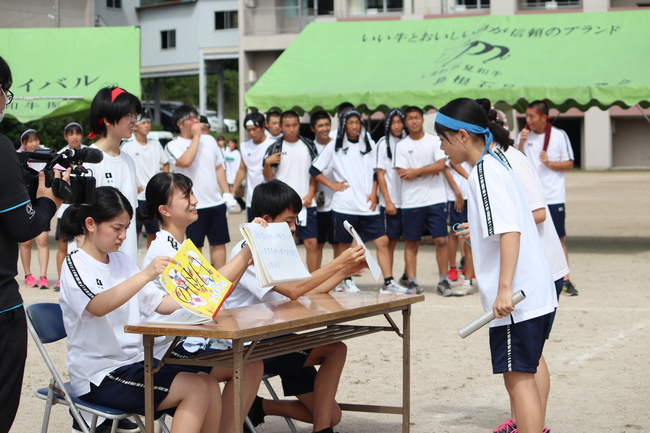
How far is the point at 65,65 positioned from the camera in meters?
13.6

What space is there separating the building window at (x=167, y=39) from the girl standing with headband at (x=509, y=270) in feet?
143

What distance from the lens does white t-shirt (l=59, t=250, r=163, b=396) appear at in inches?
145

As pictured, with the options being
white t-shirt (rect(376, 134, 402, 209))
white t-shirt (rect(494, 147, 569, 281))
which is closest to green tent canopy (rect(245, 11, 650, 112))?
white t-shirt (rect(376, 134, 402, 209))

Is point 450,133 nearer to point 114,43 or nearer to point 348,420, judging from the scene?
point 348,420

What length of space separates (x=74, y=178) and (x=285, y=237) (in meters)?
1.13

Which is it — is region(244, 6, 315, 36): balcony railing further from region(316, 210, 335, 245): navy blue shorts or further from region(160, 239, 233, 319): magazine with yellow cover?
region(160, 239, 233, 319): magazine with yellow cover

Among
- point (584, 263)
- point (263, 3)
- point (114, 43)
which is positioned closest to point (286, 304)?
point (584, 263)

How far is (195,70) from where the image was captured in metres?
45.1

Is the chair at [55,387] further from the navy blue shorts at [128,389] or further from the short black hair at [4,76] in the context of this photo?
the short black hair at [4,76]

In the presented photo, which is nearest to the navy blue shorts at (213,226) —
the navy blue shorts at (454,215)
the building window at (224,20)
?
the navy blue shorts at (454,215)

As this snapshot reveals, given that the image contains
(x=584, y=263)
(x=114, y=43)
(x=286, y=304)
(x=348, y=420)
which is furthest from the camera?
(x=114, y=43)

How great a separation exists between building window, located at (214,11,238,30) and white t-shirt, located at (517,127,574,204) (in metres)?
36.5

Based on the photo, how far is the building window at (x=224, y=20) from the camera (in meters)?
44.1

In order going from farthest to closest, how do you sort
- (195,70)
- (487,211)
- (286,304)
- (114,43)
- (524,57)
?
(195,70) → (114,43) → (524,57) → (286,304) → (487,211)
